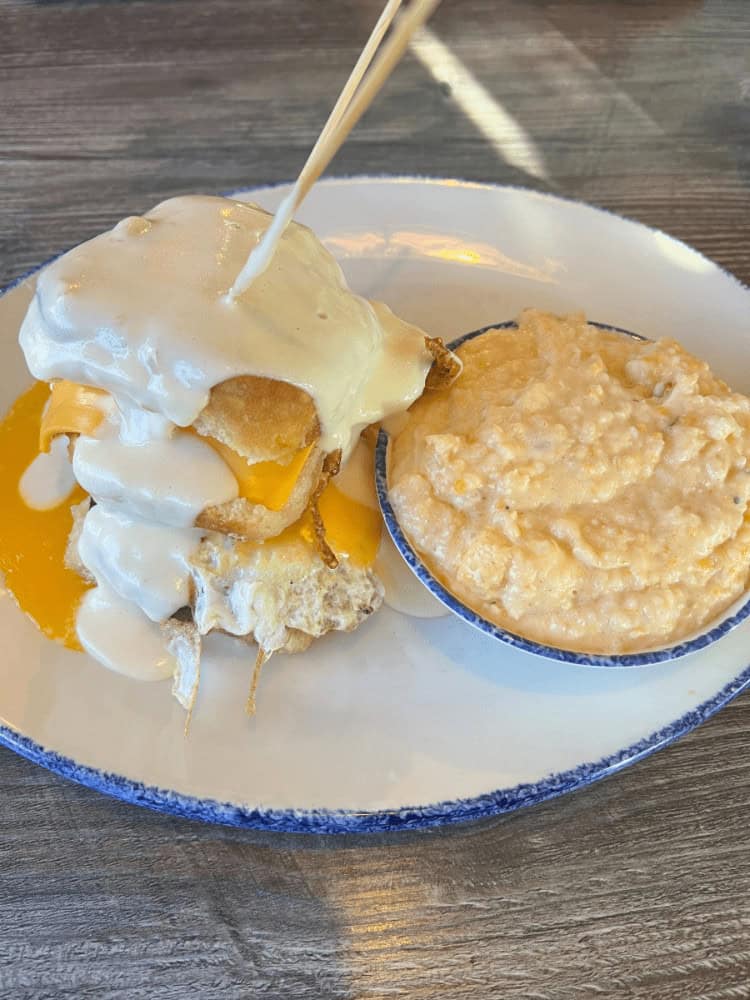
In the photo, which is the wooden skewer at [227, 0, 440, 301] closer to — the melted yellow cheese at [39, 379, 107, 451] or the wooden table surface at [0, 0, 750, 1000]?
the melted yellow cheese at [39, 379, 107, 451]

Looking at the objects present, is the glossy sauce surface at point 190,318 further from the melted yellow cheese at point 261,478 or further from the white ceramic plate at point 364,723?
the white ceramic plate at point 364,723

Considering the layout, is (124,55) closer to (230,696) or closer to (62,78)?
(62,78)

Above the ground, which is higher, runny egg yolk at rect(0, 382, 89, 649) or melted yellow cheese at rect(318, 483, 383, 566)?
runny egg yolk at rect(0, 382, 89, 649)

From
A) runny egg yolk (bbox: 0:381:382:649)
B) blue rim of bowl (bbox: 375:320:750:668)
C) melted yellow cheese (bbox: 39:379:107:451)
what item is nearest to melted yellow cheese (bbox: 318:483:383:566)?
runny egg yolk (bbox: 0:381:382:649)

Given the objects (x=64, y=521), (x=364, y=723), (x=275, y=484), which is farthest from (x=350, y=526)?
(x=64, y=521)

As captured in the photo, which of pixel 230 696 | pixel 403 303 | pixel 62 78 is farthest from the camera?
pixel 62 78

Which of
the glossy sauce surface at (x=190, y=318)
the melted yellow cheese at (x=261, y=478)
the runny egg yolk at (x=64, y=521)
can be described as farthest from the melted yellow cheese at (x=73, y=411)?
the melted yellow cheese at (x=261, y=478)

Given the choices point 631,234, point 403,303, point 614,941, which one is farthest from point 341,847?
point 631,234
